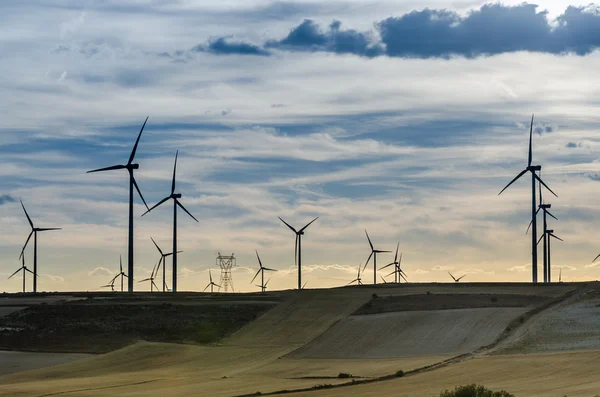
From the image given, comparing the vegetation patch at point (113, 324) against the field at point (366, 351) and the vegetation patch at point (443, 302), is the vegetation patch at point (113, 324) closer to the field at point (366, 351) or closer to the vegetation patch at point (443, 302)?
the field at point (366, 351)

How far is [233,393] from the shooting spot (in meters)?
60.7

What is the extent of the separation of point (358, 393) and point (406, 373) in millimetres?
9559

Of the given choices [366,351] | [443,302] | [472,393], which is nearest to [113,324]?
[366,351]

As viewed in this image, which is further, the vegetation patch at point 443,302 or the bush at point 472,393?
the vegetation patch at point 443,302

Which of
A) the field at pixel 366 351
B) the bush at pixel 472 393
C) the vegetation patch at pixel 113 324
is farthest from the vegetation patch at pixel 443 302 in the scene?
the bush at pixel 472 393

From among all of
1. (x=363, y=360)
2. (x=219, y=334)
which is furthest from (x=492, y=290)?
(x=363, y=360)

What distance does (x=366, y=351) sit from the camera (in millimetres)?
83812

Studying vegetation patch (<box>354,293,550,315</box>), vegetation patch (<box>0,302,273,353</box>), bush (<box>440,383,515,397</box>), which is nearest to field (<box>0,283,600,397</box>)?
vegetation patch (<box>354,293,550,315</box>)

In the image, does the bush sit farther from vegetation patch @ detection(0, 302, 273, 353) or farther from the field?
vegetation patch @ detection(0, 302, 273, 353)

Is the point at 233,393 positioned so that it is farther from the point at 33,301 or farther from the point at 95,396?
the point at 33,301

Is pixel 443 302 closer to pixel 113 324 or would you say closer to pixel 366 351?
pixel 366 351

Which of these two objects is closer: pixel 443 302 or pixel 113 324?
pixel 113 324

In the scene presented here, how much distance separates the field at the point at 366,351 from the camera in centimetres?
6262

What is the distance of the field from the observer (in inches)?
2466
